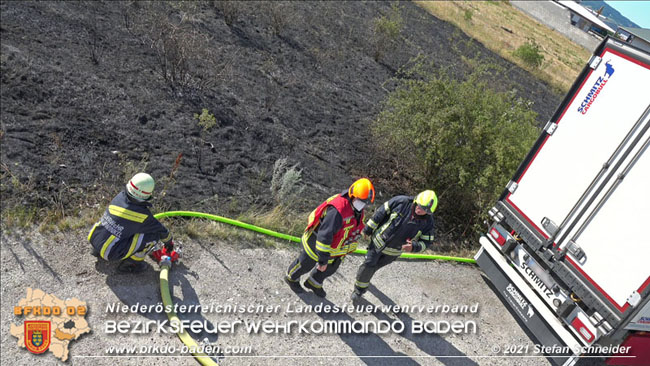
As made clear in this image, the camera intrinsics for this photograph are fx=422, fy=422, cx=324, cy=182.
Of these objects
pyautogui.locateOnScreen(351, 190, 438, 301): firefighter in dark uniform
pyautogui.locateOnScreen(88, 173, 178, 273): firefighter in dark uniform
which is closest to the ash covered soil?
pyautogui.locateOnScreen(88, 173, 178, 273): firefighter in dark uniform

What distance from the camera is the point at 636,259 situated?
4.34 m

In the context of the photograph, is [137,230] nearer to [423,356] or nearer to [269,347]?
[269,347]

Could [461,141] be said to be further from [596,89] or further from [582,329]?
[582,329]

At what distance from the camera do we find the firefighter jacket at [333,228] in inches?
181

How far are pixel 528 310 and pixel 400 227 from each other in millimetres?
2192

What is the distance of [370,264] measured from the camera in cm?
528

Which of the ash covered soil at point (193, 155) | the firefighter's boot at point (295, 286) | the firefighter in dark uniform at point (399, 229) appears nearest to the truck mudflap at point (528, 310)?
the ash covered soil at point (193, 155)

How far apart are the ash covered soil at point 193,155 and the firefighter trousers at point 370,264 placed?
0.36m

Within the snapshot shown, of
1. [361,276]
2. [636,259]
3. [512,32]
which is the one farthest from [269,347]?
[512,32]

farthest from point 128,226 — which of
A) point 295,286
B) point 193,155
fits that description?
point 193,155

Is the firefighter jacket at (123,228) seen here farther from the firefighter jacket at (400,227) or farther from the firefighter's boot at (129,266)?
the firefighter jacket at (400,227)

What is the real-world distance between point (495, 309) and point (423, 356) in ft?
5.75

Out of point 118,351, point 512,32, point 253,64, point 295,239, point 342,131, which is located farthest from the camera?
point 512,32

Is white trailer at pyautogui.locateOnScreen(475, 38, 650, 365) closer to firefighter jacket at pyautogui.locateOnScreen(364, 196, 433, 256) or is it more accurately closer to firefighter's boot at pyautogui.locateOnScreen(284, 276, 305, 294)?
firefighter jacket at pyautogui.locateOnScreen(364, 196, 433, 256)
